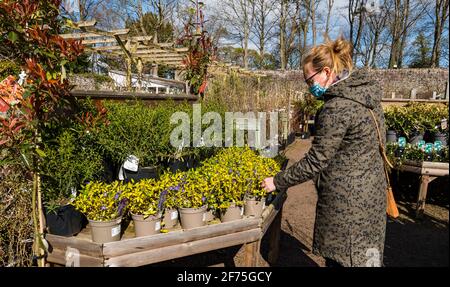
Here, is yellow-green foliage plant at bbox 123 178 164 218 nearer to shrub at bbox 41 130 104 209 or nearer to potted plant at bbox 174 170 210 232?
potted plant at bbox 174 170 210 232

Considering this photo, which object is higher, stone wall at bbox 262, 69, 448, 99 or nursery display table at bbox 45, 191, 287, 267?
stone wall at bbox 262, 69, 448, 99

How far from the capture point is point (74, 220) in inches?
72.9

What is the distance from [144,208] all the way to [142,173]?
55cm

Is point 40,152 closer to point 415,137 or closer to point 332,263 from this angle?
point 332,263

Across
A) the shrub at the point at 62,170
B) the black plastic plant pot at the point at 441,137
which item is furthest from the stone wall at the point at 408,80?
the shrub at the point at 62,170

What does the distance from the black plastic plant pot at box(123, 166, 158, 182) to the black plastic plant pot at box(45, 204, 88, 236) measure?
1.88 feet

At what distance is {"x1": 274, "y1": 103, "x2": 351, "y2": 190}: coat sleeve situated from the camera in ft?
4.64

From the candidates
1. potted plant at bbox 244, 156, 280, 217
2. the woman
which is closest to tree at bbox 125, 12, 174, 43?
potted plant at bbox 244, 156, 280, 217

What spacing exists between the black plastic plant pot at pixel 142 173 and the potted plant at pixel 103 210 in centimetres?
55

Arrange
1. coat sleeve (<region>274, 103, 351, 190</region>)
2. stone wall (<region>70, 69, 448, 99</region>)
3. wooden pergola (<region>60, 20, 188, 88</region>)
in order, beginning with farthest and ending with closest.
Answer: stone wall (<region>70, 69, 448, 99</region>), wooden pergola (<region>60, 20, 188, 88</region>), coat sleeve (<region>274, 103, 351, 190</region>)

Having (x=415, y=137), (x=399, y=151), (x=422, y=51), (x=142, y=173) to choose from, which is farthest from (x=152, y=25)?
(x=422, y=51)

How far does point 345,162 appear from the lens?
58.0 inches

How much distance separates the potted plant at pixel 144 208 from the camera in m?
1.81
